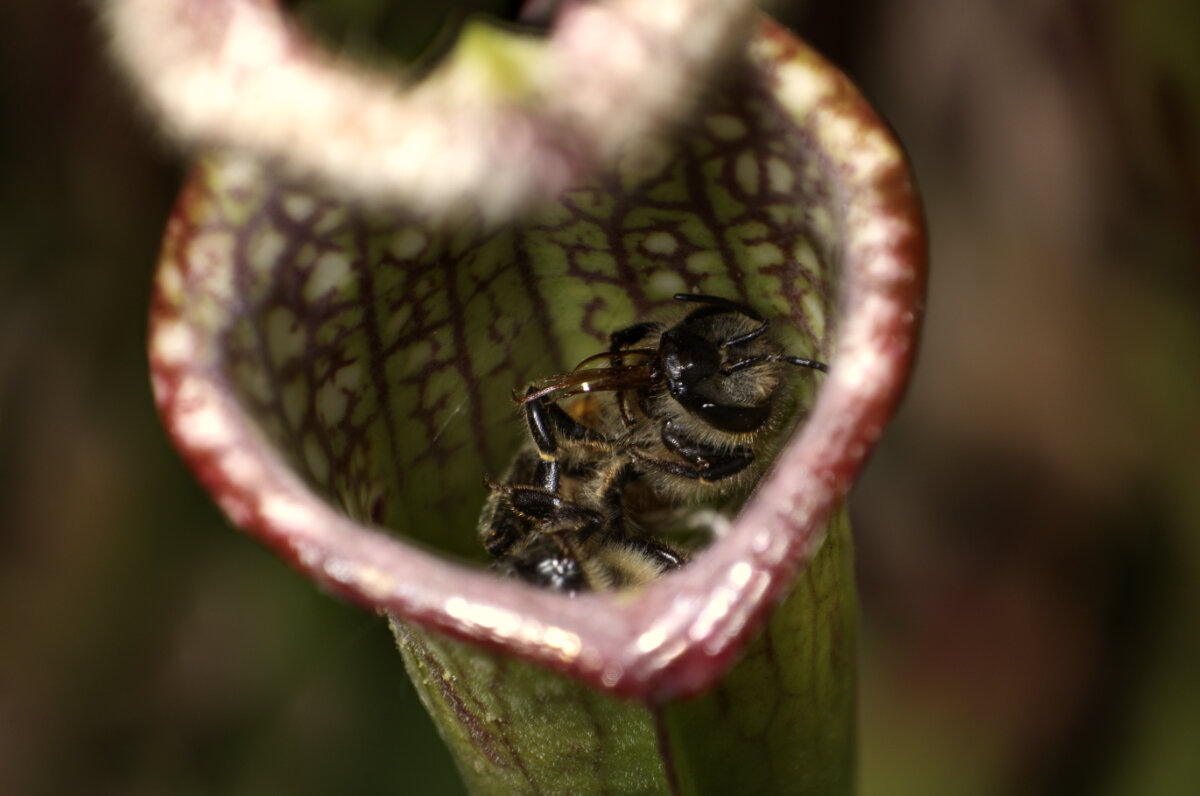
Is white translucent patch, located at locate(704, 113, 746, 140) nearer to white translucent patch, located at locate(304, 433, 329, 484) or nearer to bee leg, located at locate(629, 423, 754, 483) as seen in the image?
bee leg, located at locate(629, 423, 754, 483)

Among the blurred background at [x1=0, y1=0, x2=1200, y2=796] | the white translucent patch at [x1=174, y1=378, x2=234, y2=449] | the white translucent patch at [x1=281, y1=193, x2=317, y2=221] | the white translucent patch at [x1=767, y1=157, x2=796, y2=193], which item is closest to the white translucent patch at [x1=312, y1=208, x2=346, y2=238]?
the white translucent patch at [x1=281, y1=193, x2=317, y2=221]

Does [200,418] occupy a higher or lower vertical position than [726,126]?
lower

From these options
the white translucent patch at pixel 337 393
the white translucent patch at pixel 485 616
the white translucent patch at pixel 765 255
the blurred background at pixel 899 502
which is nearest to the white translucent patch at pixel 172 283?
the white translucent patch at pixel 337 393

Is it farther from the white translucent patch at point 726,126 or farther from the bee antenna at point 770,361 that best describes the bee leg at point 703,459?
the white translucent patch at point 726,126

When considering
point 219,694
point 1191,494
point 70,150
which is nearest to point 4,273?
point 70,150

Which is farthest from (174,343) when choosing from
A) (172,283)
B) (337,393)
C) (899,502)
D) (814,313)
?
(899,502)

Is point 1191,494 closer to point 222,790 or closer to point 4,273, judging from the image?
point 222,790

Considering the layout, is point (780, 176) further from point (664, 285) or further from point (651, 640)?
point (651, 640)

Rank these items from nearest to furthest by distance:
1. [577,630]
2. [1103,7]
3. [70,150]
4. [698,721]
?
[577,630] < [698,721] < [1103,7] < [70,150]
